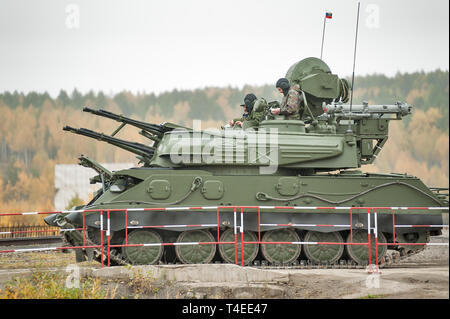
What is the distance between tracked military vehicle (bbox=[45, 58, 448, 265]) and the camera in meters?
14.4

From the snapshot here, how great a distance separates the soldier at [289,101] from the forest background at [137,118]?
12392mm

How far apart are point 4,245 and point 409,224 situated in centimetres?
1300

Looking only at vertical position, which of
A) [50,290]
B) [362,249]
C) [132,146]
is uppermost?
[132,146]

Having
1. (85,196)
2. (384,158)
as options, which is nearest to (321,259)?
(85,196)

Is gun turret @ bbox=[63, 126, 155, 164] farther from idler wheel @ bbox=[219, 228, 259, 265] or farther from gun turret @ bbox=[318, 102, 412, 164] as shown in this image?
gun turret @ bbox=[318, 102, 412, 164]

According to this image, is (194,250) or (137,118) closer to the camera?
(194,250)

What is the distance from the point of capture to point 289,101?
15633 mm

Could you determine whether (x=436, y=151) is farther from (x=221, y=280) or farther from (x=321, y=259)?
(x=221, y=280)

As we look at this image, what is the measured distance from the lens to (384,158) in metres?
33.0

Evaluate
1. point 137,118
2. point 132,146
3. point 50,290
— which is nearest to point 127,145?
point 132,146

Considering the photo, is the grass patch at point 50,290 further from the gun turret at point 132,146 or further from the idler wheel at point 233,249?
the gun turret at point 132,146

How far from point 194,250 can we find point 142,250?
46.8 inches

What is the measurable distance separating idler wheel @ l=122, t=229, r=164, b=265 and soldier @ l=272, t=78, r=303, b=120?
4.26 metres

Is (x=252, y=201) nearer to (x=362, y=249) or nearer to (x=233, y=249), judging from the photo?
(x=233, y=249)
